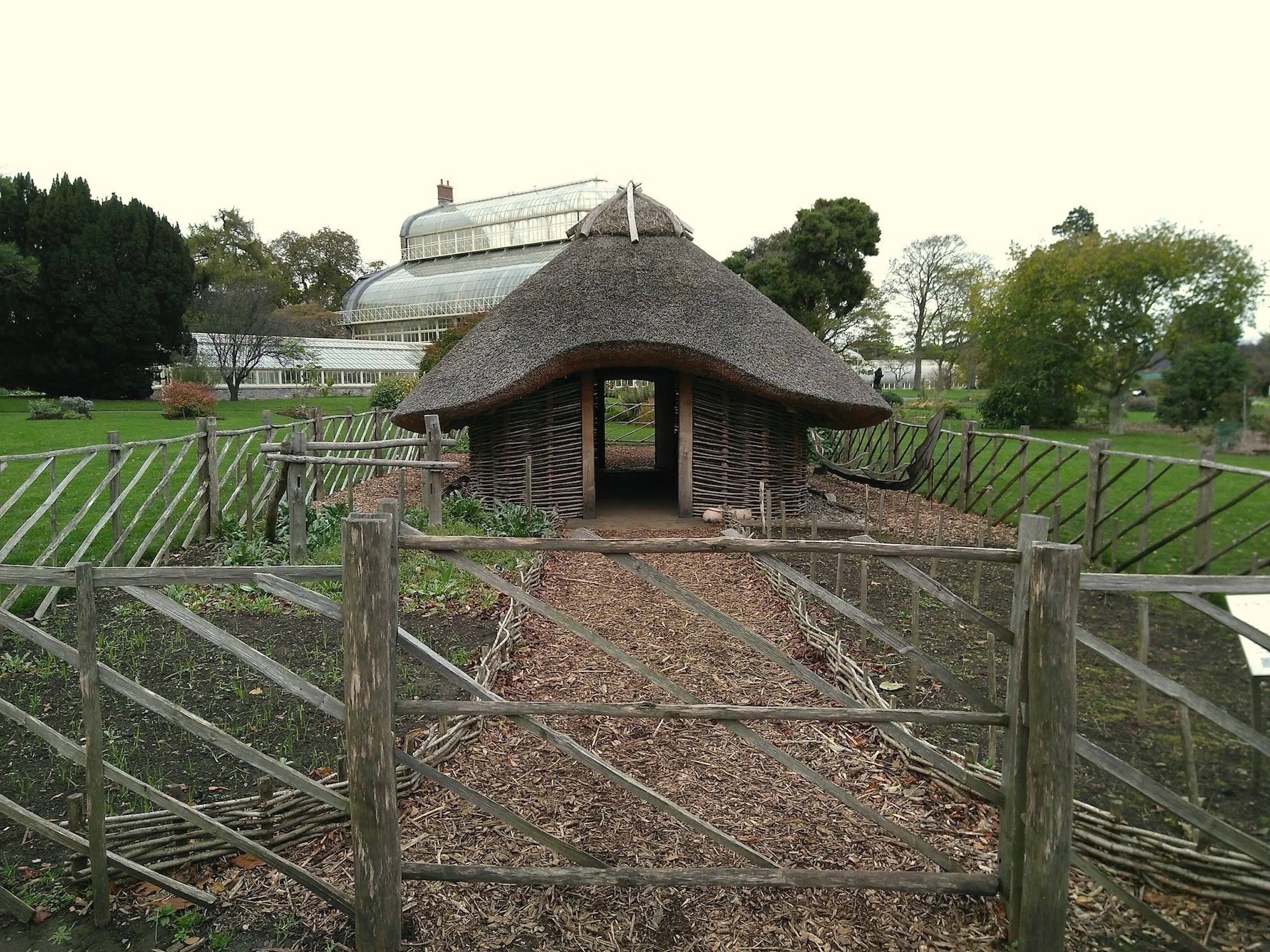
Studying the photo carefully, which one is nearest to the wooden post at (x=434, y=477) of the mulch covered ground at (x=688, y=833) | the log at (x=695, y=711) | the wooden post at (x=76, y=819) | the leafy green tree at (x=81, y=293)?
the mulch covered ground at (x=688, y=833)

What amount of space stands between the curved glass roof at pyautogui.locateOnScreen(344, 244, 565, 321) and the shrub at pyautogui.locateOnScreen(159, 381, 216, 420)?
20.1 metres

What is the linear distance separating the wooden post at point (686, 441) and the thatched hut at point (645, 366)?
0.02m

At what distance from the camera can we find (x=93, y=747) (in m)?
2.87

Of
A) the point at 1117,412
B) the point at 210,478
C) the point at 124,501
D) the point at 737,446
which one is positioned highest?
the point at 1117,412

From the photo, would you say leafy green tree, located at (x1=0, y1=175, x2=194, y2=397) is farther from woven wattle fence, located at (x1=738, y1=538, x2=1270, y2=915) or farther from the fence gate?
woven wattle fence, located at (x1=738, y1=538, x2=1270, y2=915)

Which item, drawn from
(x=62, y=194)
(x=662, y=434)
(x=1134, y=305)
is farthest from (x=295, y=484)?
(x=62, y=194)

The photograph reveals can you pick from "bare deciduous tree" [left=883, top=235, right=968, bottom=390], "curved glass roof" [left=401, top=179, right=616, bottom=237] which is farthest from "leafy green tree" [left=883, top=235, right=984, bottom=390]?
"curved glass roof" [left=401, top=179, right=616, bottom=237]

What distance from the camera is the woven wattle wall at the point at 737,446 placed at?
1049 centimetres

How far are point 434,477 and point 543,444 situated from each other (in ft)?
7.37

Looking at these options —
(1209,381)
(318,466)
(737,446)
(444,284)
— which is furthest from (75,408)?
(1209,381)

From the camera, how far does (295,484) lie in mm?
7402

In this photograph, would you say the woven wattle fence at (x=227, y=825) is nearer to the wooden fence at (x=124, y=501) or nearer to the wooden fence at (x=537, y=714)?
the wooden fence at (x=537, y=714)

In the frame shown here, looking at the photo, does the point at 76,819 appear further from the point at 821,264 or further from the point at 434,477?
the point at 821,264

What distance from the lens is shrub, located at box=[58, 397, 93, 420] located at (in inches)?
845
